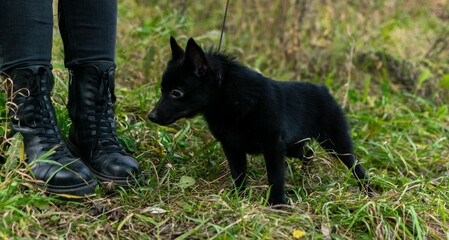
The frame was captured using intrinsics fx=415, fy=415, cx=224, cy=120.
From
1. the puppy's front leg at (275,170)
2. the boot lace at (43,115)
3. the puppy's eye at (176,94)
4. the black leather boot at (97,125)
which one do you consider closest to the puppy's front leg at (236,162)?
the puppy's front leg at (275,170)

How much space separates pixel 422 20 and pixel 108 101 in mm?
5747

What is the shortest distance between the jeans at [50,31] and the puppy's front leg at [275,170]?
0.93m

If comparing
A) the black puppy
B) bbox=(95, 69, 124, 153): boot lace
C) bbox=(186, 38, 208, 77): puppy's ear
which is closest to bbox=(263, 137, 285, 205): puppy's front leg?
the black puppy

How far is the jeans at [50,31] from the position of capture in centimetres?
179

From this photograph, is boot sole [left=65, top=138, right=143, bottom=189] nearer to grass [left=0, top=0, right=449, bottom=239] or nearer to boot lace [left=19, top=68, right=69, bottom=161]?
grass [left=0, top=0, right=449, bottom=239]

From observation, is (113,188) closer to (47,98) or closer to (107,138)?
(107,138)

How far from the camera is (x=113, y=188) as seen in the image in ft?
6.47

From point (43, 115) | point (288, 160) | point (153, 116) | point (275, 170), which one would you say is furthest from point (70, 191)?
point (288, 160)

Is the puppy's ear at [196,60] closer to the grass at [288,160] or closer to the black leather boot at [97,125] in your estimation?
the black leather boot at [97,125]

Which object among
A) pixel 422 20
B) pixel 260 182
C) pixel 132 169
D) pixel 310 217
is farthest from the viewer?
pixel 422 20

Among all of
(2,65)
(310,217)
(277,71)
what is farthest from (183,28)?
(310,217)

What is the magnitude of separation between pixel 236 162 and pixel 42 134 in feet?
3.20

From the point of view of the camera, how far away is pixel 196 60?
79.3 inches

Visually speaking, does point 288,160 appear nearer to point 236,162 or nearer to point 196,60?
point 236,162
